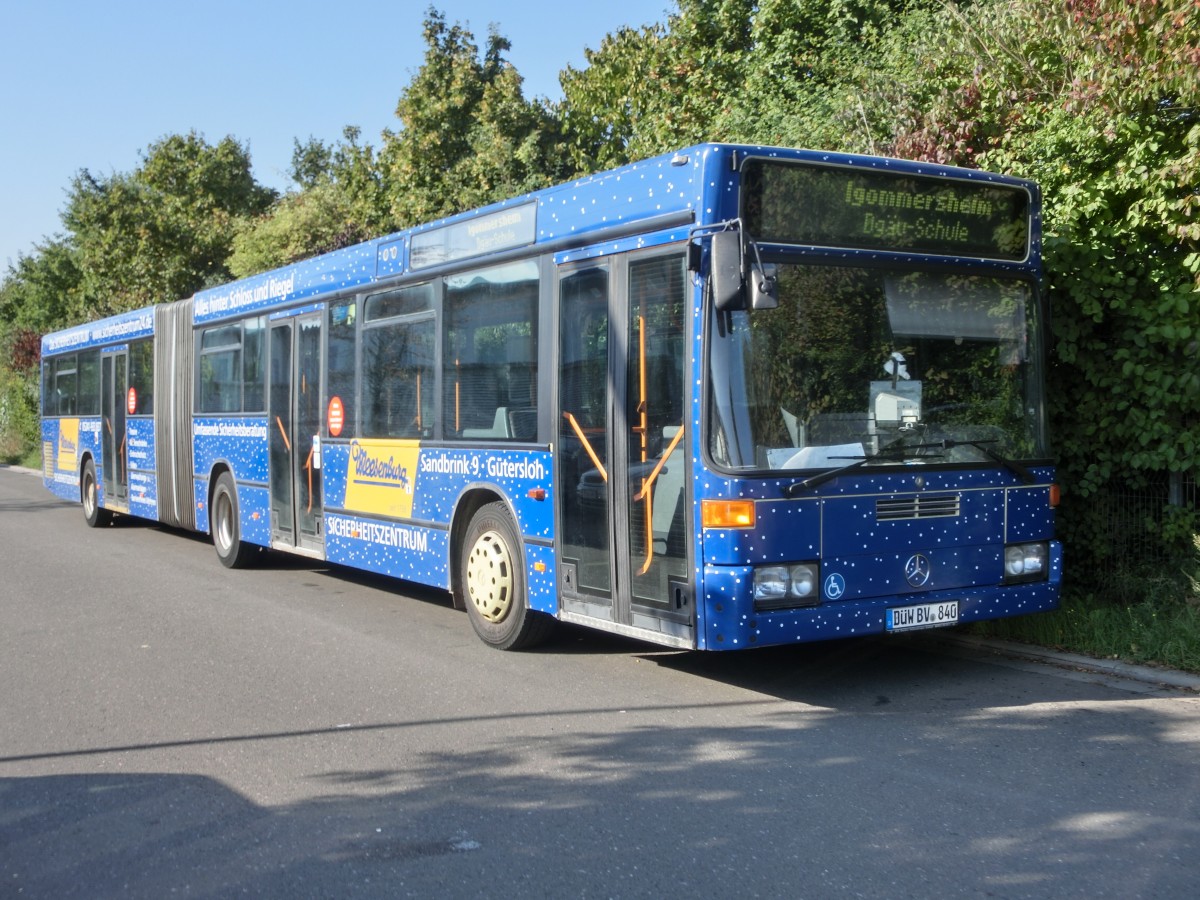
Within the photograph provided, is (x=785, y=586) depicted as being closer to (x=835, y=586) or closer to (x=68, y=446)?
(x=835, y=586)

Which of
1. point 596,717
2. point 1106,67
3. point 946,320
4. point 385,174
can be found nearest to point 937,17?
point 1106,67

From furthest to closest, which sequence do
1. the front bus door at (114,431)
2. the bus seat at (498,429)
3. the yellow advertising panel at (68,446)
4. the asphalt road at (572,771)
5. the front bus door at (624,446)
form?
the yellow advertising panel at (68,446) → the front bus door at (114,431) → the bus seat at (498,429) → the front bus door at (624,446) → the asphalt road at (572,771)

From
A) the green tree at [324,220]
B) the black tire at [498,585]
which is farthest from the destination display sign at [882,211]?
the green tree at [324,220]

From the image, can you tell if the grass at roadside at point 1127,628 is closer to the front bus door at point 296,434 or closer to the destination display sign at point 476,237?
the destination display sign at point 476,237

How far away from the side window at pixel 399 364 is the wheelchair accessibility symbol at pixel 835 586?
→ 12.7ft

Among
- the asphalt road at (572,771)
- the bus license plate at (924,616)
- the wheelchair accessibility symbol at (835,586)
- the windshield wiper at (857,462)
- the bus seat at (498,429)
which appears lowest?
the asphalt road at (572,771)

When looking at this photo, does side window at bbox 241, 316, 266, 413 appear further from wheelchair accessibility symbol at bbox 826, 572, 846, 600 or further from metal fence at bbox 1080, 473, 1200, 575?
metal fence at bbox 1080, 473, 1200, 575

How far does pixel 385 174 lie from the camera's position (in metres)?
28.1

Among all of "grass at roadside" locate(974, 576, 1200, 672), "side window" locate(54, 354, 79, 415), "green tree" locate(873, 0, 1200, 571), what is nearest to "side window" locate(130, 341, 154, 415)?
"side window" locate(54, 354, 79, 415)

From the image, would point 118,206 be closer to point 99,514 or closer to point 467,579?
point 99,514

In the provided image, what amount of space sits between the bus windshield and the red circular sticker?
536 centimetres

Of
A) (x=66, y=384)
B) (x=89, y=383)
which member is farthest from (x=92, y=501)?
(x=66, y=384)

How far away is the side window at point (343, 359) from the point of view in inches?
439

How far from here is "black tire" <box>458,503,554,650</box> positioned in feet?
28.7
